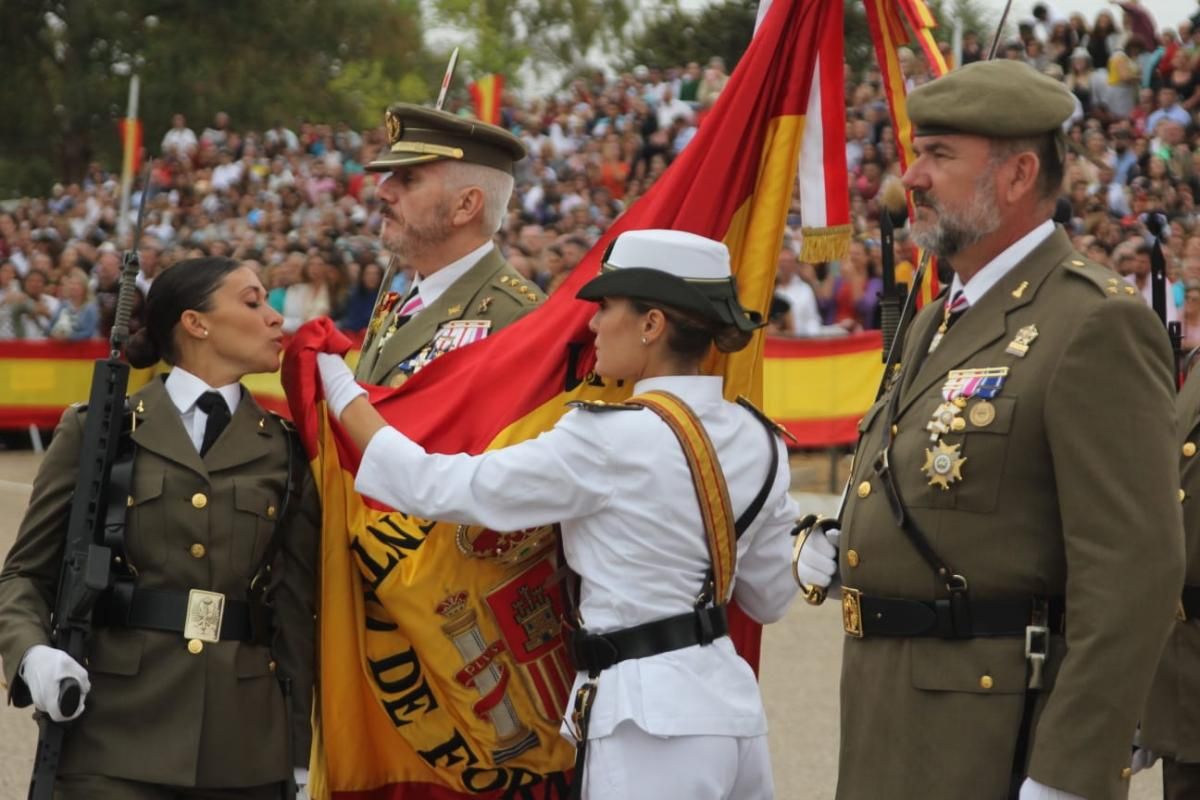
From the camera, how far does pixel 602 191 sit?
1802 centimetres

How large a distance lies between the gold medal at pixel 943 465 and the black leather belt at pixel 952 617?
22 centimetres

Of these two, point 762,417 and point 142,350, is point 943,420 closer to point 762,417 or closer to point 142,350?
point 762,417

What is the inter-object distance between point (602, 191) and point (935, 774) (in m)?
14.8

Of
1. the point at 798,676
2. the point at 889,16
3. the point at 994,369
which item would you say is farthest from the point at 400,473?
the point at 798,676

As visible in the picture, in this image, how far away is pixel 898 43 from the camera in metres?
4.81

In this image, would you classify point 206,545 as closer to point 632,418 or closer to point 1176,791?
point 632,418

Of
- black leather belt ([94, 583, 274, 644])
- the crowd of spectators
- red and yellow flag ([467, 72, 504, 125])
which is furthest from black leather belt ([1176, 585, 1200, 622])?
the crowd of spectators

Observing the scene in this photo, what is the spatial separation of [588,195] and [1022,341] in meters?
14.8

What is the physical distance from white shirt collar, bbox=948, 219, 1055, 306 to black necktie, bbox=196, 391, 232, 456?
1736 millimetres

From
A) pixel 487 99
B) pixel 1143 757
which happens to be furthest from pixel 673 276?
pixel 487 99

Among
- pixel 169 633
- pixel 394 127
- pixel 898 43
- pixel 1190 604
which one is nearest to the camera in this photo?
pixel 169 633

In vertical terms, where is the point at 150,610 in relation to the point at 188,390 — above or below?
below

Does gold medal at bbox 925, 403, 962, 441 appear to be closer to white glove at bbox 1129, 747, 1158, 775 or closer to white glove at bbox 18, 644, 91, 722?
white glove at bbox 1129, 747, 1158, 775

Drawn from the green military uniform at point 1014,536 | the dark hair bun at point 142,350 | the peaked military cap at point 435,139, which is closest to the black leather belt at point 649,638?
the green military uniform at point 1014,536
